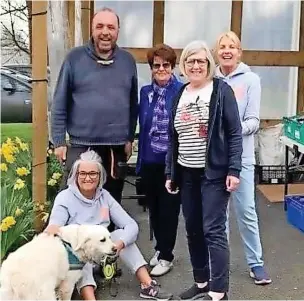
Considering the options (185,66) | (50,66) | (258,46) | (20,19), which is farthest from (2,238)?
(258,46)

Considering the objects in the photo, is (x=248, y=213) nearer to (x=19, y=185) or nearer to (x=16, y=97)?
(x=19, y=185)

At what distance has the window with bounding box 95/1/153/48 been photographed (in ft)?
26.1

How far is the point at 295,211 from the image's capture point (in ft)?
18.1

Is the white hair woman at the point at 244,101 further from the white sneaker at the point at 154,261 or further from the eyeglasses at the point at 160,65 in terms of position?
the white sneaker at the point at 154,261

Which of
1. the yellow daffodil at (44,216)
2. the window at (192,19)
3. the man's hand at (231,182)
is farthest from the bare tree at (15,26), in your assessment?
the man's hand at (231,182)

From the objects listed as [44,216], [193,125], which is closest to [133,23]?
[44,216]

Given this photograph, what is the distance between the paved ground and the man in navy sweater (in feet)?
2.51

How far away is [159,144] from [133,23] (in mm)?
4174

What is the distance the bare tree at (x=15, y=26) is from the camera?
289 inches

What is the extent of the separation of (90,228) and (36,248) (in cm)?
30

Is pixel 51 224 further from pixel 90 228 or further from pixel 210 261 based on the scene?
pixel 210 261

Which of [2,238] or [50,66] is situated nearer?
[2,238]

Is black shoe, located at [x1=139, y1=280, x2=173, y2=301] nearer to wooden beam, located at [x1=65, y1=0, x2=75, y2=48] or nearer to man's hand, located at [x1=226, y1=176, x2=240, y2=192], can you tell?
man's hand, located at [x1=226, y1=176, x2=240, y2=192]

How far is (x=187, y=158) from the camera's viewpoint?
3.54 meters
